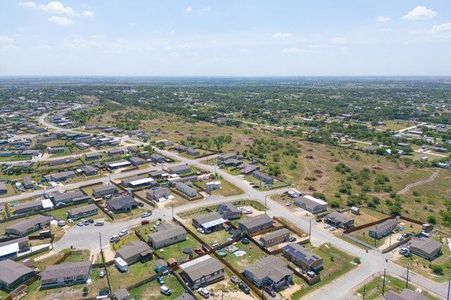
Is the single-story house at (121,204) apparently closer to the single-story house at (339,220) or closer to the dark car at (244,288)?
the dark car at (244,288)

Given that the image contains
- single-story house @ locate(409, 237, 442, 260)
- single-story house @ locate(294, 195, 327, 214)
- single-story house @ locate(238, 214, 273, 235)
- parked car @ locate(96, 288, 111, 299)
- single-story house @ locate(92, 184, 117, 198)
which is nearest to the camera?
parked car @ locate(96, 288, 111, 299)

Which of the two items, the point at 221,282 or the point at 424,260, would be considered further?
the point at 424,260

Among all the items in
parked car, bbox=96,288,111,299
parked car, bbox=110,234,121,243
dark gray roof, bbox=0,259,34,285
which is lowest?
parked car, bbox=96,288,111,299

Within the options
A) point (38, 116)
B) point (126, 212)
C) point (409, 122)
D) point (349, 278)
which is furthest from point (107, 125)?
point (409, 122)

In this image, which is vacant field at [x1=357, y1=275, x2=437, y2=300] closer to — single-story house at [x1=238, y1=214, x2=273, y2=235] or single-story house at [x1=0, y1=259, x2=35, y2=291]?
single-story house at [x1=238, y1=214, x2=273, y2=235]

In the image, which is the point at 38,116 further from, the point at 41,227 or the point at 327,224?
the point at 327,224

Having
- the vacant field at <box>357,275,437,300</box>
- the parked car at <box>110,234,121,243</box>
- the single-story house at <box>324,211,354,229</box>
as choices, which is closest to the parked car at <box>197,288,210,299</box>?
the vacant field at <box>357,275,437,300</box>

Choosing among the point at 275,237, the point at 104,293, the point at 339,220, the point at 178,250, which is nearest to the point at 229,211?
the point at 275,237
